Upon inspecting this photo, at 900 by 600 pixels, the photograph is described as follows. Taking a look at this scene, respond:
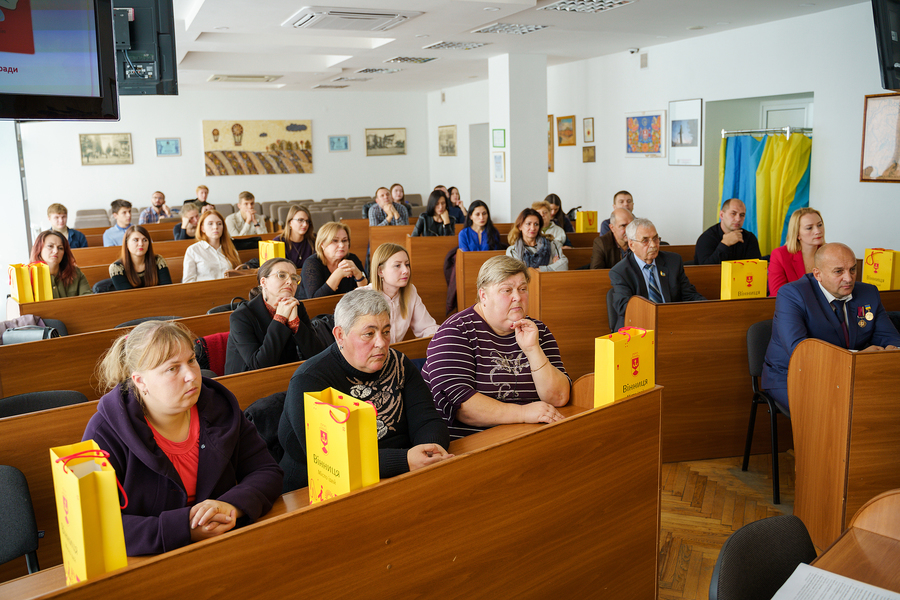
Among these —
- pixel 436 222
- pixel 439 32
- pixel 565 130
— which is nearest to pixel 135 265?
Answer: pixel 436 222

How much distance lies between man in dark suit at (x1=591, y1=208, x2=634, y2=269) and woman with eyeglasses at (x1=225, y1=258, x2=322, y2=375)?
9.65 ft

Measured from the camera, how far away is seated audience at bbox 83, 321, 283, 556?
1825 mm

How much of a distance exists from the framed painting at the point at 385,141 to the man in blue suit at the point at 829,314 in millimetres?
14039

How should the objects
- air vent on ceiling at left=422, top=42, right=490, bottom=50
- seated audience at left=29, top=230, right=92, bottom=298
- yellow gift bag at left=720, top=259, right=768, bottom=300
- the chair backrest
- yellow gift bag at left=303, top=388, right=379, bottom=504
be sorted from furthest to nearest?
air vent on ceiling at left=422, top=42, right=490, bottom=50 < seated audience at left=29, top=230, right=92, bottom=298 < yellow gift bag at left=720, top=259, right=768, bottom=300 < the chair backrest < yellow gift bag at left=303, top=388, right=379, bottom=504

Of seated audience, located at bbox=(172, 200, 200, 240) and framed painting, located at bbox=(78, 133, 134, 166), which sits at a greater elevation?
framed painting, located at bbox=(78, 133, 134, 166)

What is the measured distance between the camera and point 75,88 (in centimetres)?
285

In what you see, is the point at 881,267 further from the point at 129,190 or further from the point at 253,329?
the point at 129,190

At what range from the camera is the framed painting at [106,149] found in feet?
46.3

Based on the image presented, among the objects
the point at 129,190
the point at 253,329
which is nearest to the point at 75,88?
the point at 253,329

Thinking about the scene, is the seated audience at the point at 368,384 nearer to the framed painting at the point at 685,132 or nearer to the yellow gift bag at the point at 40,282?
the yellow gift bag at the point at 40,282

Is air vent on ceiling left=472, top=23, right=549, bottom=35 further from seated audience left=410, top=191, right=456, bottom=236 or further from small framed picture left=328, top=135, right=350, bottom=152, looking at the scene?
small framed picture left=328, top=135, right=350, bottom=152

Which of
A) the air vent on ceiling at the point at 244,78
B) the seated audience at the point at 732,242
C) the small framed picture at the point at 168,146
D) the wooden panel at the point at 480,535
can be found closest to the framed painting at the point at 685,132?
the seated audience at the point at 732,242

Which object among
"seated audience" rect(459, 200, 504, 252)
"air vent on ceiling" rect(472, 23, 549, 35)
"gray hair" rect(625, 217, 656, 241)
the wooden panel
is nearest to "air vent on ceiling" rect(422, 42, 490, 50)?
"air vent on ceiling" rect(472, 23, 549, 35)

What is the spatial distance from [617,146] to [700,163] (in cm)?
167
